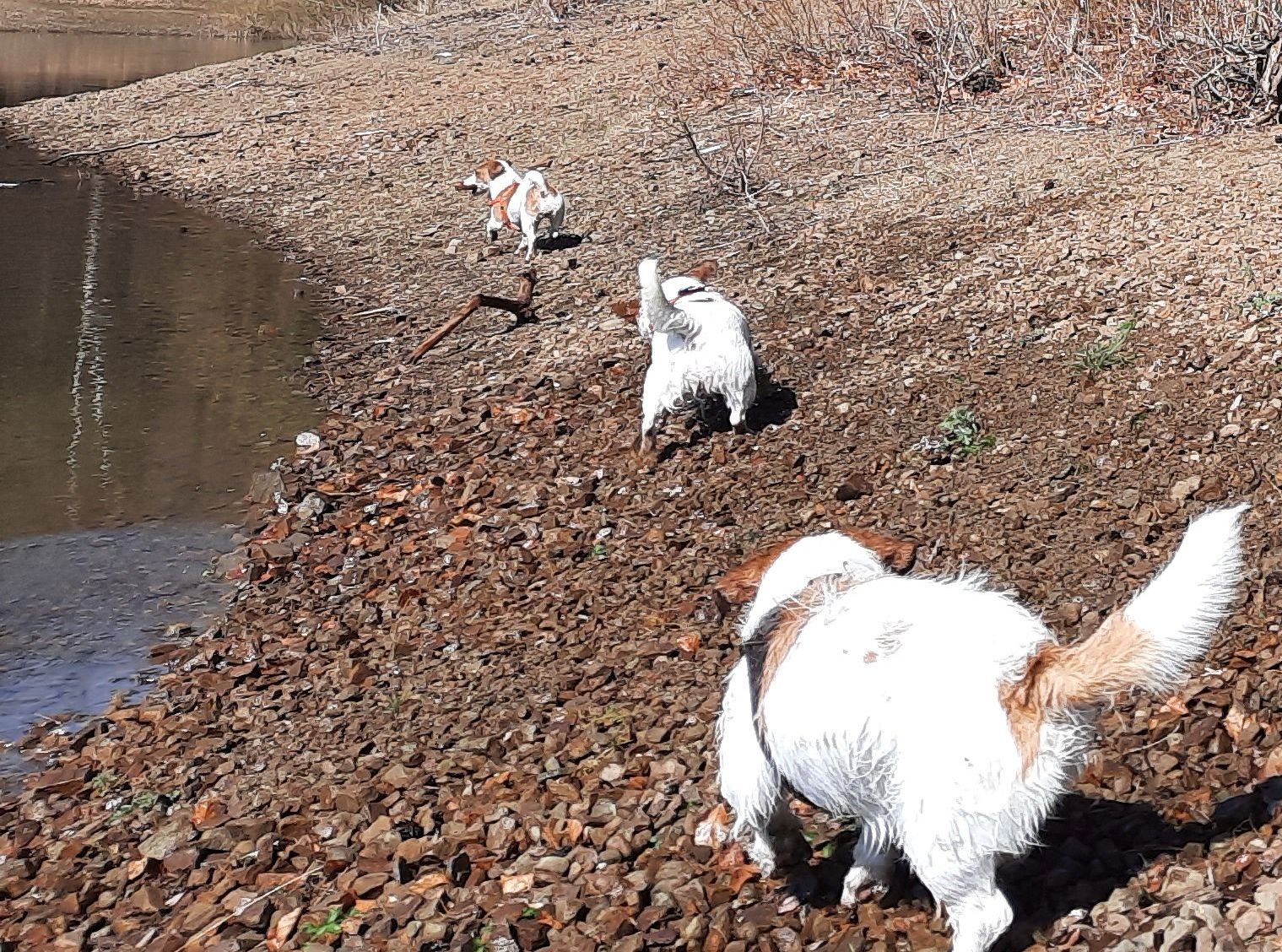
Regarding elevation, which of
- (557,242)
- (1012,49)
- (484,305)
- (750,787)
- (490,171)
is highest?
(1012,49)

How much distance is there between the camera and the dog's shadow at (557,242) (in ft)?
40.7

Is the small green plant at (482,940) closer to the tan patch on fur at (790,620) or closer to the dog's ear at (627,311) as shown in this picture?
the tan patch on fur at (790,620)

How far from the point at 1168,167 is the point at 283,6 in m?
32.2

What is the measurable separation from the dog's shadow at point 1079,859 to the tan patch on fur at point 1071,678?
2.62 ft

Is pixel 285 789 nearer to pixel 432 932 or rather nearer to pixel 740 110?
pixel 432 932

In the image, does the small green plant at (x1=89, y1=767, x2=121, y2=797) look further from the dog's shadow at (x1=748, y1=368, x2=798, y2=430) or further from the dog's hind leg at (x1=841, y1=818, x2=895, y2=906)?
the dog's shadow at (x1=748, y1=368, x2=798, y2=430)

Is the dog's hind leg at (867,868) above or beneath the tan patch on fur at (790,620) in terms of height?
beneath

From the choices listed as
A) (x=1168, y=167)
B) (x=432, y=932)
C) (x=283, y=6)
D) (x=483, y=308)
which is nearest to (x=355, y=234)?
(x=483, y=308)

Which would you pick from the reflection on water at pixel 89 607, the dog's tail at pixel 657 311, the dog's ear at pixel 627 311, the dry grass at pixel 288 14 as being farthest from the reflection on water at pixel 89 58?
the dog's tail at pixel 657 311

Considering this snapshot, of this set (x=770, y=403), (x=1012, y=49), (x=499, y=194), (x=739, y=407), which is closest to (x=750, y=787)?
(x=739, y=407)

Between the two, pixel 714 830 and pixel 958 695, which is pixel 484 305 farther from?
pixel 958 695

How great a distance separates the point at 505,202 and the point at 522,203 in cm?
49

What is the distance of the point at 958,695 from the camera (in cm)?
302

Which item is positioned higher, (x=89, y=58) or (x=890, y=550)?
(x=89, y=58)
